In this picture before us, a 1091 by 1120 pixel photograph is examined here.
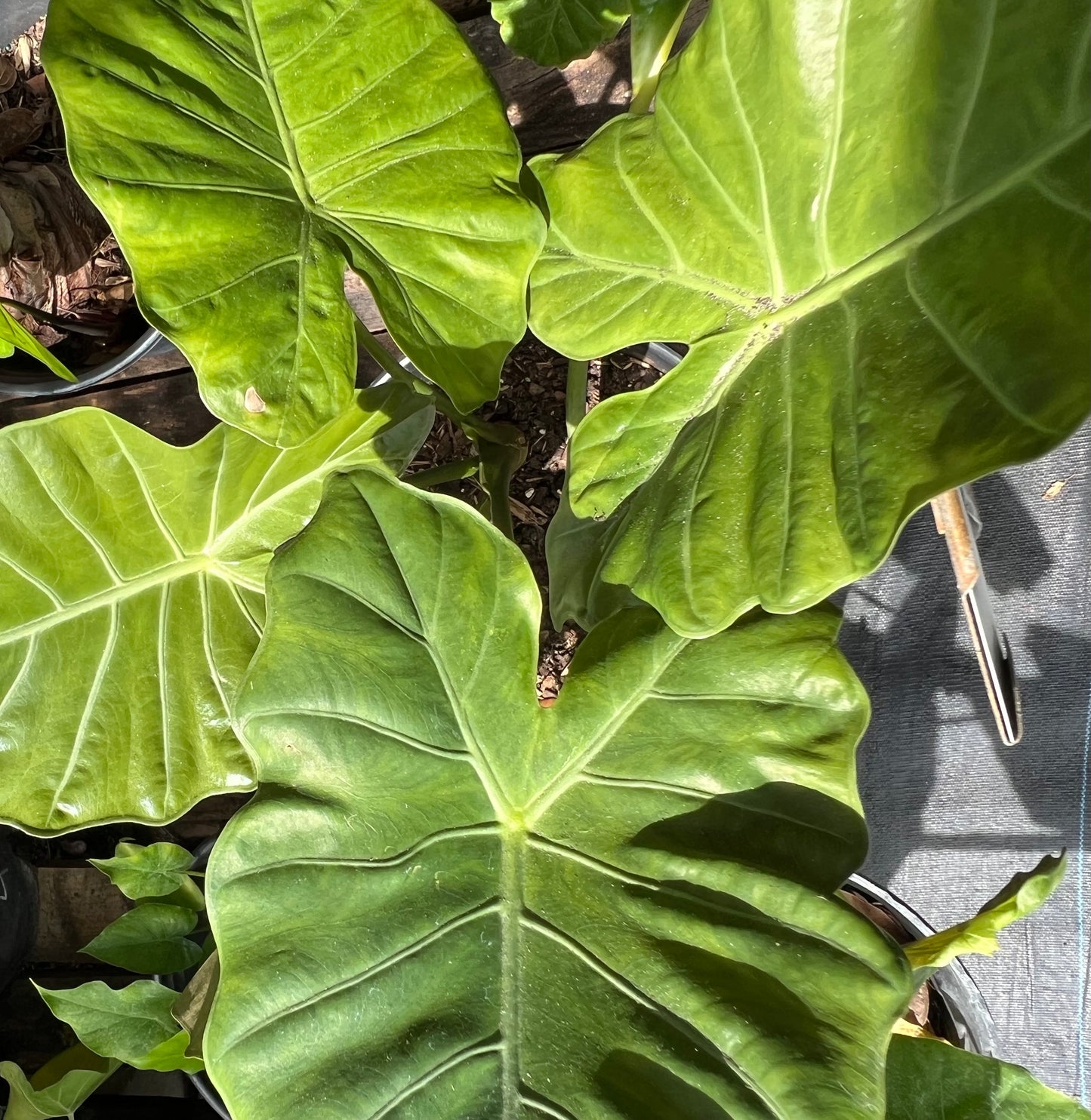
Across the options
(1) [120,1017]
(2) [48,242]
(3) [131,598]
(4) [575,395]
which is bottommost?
(1) [120,1017]

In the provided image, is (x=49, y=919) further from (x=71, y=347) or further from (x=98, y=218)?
(x=98, y=218)

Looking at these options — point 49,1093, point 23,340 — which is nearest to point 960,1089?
point 49,1093

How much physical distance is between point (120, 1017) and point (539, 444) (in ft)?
3.31

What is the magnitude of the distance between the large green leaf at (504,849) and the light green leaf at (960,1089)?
240 mm

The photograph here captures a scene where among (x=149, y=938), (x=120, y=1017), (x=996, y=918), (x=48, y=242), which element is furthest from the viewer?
(x=48, y=242)

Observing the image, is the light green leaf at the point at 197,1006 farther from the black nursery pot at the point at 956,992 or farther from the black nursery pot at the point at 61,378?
the black nursery pot at the point at 61,378

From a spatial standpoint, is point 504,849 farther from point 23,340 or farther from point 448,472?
point 23,340

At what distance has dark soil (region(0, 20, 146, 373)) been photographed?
1.33 metres

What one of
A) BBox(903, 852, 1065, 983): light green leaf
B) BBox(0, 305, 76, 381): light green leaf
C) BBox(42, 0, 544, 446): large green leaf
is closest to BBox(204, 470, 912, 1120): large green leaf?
BBox(903, 852, 1065, 983): light green leaf

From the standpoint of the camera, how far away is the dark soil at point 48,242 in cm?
133

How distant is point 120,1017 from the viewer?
3.44 feet

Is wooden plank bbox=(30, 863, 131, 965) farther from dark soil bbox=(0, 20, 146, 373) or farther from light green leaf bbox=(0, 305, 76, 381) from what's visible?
light green leaf bbox=(0, 305, 76, 381)

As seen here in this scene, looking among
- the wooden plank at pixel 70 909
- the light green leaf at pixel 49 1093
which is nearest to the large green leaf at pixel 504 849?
the light green leaf at pixel 49 1093

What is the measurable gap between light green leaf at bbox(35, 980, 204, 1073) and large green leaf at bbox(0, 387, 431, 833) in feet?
0.68
